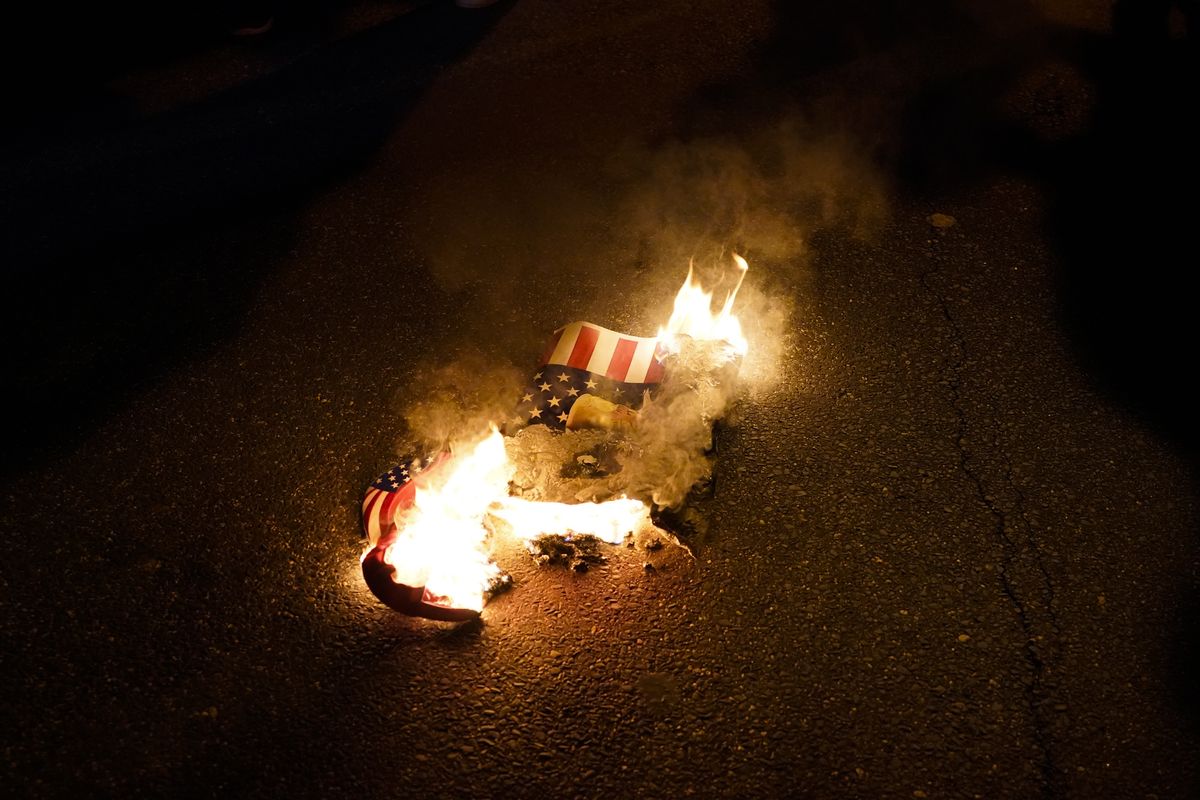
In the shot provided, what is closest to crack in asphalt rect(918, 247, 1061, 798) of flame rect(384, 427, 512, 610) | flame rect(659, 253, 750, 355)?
flame rect(659, 253, 750, 355)

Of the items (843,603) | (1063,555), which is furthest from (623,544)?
(1063,555)

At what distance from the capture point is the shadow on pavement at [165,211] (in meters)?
4.46

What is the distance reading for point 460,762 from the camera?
287 cm

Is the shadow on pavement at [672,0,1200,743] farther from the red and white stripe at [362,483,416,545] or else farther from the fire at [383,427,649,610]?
the red and white stripe at [362,483,416,545]

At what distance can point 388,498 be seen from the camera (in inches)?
137

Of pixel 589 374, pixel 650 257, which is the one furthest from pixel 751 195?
pixel 589 374

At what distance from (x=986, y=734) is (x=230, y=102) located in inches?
263

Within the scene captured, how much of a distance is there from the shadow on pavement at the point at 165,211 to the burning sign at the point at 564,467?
1.87m

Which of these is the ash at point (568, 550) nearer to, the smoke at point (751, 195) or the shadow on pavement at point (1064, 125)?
the smoke at point (751, 195)

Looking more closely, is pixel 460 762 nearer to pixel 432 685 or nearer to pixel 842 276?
pixel 432 685

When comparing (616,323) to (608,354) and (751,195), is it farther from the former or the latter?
(751,195)

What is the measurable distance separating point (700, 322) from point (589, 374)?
681mm

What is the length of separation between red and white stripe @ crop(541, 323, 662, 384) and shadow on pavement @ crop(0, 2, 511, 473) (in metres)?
1.93

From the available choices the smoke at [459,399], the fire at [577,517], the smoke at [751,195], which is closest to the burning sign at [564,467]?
the fire at [577,517]
